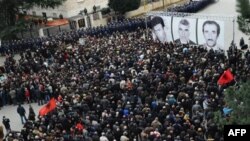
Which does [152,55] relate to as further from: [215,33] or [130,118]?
[130,118]

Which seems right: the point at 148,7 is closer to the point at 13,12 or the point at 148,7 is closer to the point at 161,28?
the point at 13,12

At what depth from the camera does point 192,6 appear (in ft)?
147

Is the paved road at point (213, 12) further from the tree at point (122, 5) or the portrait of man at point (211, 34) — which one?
the tree at point (122, 5)

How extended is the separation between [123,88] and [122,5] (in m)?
21.7

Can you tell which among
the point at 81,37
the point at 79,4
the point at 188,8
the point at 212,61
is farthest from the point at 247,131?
the point at 79,4

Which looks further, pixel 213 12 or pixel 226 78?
pixel 213 12

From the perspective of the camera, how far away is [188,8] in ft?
144

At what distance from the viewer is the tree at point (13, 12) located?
4191 centimetres

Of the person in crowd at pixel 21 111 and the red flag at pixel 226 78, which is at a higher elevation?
the red flag at pixel 226 78

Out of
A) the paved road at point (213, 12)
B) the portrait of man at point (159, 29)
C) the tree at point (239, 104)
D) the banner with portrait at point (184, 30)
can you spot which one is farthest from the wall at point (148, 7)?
the tree at point (239, 104)

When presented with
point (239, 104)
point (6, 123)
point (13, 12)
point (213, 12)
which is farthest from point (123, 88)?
point (213, 12)

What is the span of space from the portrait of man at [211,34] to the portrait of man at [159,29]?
3.53 metres

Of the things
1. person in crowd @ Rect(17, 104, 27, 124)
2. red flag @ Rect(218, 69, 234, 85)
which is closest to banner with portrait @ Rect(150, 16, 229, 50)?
red flag @ Rect(218, 69, 234, 85)

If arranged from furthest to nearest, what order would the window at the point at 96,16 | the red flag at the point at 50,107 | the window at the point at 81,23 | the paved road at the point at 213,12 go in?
the window at the point at 96,16, the window at the point at 81,23, the paved road at the point at 213,12, the red flag at the point at 50,107
